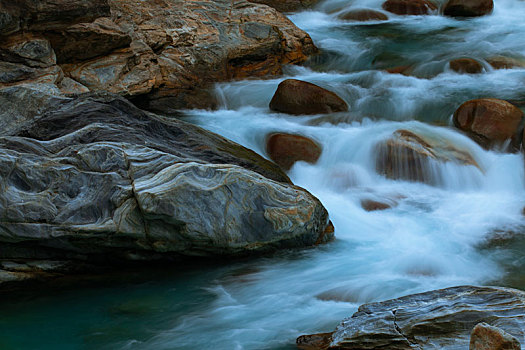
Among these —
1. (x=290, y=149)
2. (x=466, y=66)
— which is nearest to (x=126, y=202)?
(x=290, y=149)

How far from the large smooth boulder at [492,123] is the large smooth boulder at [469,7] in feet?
22.2

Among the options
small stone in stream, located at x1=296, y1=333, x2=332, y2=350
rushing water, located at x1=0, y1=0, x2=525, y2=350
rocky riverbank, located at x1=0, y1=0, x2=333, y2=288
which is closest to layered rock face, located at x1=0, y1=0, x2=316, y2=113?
rocky riverbank, located at x1=0, y1=0, x2=333, y2=288

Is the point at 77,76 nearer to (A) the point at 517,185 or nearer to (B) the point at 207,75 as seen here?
(B) the point at 207,75

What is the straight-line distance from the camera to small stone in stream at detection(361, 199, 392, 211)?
6.51m

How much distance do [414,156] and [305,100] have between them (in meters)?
2.22

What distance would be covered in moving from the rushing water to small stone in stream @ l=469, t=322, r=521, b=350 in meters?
1.61

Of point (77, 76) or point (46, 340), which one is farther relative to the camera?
point (77, 76)

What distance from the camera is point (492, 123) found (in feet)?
25.0

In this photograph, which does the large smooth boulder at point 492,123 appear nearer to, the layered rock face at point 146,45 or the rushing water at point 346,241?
the rushing water at point 346,241

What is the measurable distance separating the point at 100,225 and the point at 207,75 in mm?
6152

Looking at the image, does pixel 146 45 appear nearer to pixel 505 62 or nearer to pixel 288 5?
pixel 288 5

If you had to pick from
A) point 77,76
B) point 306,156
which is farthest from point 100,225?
point 77,76

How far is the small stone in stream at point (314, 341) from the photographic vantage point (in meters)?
3.77

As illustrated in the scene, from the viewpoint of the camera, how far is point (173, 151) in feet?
18.1
